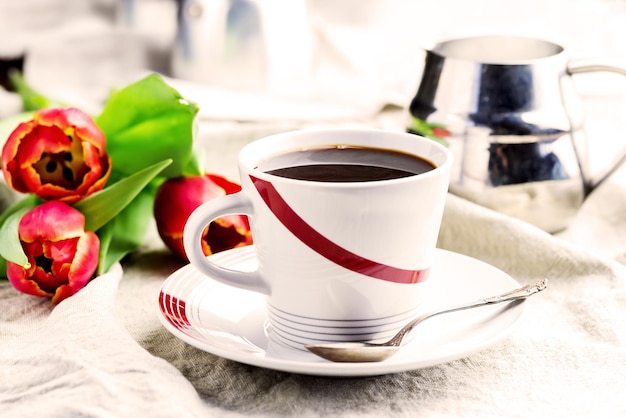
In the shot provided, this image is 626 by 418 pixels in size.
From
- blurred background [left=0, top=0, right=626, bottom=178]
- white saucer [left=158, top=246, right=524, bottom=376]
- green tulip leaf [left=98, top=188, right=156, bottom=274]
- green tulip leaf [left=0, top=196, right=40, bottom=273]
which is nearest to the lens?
white saucer [left=158, top=246, right=524, bottom=376]

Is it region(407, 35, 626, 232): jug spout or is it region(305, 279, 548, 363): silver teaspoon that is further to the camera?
region(407, 35, 626, 232): jug spout

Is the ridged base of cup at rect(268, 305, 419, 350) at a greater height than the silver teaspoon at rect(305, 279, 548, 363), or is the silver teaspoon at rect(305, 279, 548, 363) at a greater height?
the silver teaspoon at rect(305, 279, 548, 363)

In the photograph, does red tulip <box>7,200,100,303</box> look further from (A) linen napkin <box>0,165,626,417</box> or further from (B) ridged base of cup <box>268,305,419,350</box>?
(B) ridged base of cup <box>268,305,419,350</box>

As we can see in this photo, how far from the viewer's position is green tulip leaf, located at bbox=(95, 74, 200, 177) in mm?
860

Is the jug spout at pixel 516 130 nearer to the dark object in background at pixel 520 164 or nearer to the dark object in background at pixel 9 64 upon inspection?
the dark object in background at pixel 520 164

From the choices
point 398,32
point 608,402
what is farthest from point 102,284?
point 398,32

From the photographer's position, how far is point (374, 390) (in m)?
0.61

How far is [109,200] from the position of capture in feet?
2.68

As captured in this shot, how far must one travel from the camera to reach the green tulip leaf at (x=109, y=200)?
81cm

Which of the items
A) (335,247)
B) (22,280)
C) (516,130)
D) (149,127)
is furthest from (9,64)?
(335,247)

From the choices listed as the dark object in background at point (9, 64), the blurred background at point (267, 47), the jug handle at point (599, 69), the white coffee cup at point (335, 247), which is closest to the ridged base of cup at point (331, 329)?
the white coffee cup at point (335, 247)

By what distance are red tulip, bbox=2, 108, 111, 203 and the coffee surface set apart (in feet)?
0.72

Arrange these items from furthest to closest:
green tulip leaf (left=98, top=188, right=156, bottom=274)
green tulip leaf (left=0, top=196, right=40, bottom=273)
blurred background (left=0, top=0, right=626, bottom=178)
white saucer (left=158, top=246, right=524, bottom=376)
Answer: blurred background (left=0, top=0, right=626, bottom=178) < green tulip leaf (left=98, top=188, right=156, bottom=274) < green tulip leaf (left=0, top=196, right=40, bottom=273) < white saucer (left=158, top=246, right=524, bottom=376)

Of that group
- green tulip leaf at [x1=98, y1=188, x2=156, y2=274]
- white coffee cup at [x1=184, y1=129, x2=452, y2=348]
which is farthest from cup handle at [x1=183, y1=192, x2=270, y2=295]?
green tulip leaf at [x1=98, y1=188, x2=156, y2=274]
